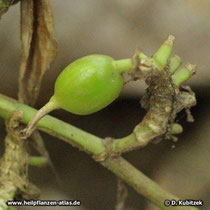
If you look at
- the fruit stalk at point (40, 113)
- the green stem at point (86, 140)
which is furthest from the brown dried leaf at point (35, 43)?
the fruit stalk at point (40, 113)

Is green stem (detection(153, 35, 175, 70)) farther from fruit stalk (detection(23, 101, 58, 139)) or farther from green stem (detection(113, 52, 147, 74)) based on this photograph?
fruit stalk (detection(23, 101, 58, 139))

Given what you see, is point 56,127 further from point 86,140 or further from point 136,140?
point 136,140

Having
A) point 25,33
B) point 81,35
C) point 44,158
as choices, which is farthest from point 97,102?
point 81,35

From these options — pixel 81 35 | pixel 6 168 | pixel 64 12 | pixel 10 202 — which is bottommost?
pixel 10 202

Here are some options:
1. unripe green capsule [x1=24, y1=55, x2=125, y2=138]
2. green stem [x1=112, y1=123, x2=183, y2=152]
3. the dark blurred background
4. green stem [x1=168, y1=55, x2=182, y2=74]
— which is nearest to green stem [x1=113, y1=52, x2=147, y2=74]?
unripe green capsule [x1=24, y1=55, x2=125, y2=138]

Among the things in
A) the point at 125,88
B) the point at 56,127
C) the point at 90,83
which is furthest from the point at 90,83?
the point at 125,88

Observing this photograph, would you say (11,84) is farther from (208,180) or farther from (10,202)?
(208,180)
